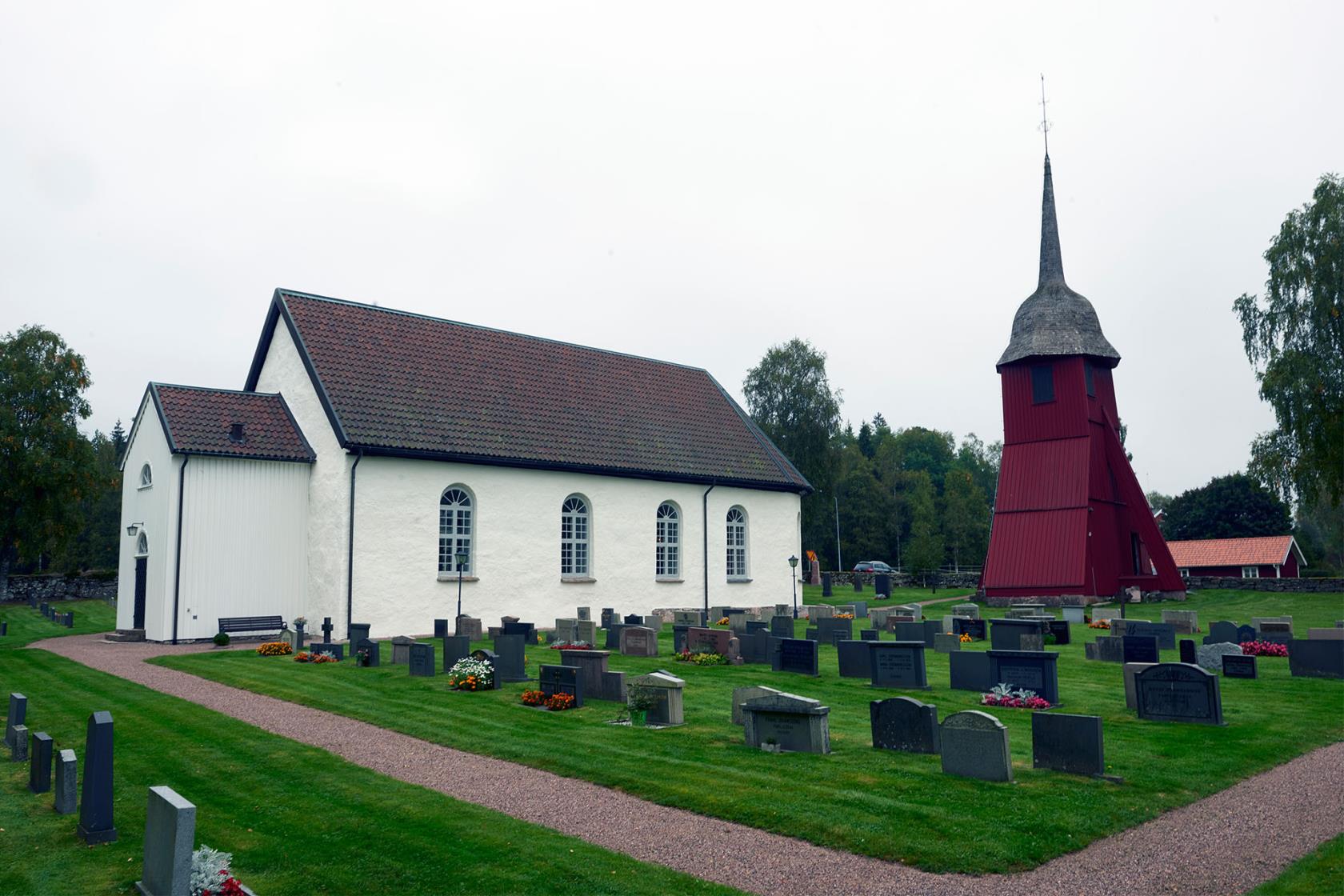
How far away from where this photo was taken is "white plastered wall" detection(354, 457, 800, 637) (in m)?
23.9

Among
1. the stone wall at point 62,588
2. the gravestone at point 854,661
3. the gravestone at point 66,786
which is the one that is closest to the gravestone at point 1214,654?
the gravestone at point 854,661

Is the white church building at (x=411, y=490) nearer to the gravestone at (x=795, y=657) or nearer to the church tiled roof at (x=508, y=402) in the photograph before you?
the church tiled roof at (x=508, y=402)

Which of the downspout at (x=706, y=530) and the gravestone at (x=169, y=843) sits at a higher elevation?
the downspout at (x=706, y=530)

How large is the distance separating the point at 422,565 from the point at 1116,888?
20.5m

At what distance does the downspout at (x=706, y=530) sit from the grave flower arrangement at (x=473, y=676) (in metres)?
16.2

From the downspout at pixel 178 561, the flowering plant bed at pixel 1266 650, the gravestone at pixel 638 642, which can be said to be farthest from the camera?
the downspout at pixel 178 561

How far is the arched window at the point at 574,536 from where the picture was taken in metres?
28.1

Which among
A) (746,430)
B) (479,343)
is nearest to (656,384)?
(746,430)

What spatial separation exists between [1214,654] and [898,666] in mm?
6160

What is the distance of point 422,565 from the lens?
24594 millimetres

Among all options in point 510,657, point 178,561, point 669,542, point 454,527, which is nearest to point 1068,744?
point 510,657

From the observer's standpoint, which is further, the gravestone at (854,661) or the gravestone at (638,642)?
the gravestone at (638,642)

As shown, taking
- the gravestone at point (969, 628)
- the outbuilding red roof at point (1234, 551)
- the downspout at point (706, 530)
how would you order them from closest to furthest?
the gravestone at point (969, 628) → the downspout at point (706, 530) → the outbuilding red roof at point (1234, 551)

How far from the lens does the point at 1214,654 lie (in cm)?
1658
